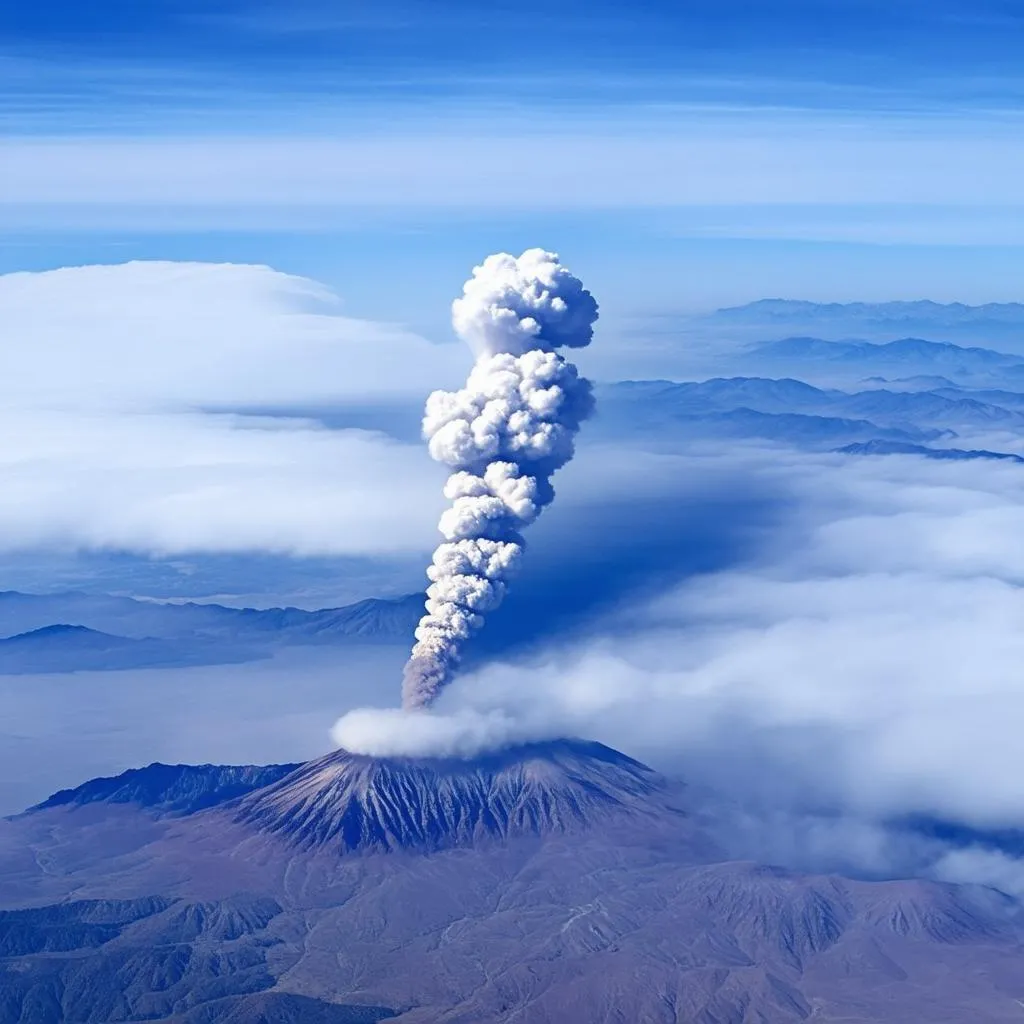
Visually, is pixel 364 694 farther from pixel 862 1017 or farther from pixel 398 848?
pixel 862 1017

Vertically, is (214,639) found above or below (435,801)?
above

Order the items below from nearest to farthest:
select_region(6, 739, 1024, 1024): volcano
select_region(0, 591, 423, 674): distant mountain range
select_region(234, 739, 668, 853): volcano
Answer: select_region(6, 739, 1024, 1024): volcano, select_region(234, 739, 668, 853): volcano, select_region(0, 591, 423, 674): distant mountain range

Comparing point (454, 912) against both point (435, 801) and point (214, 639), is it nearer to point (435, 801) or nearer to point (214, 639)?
point (435, 801)

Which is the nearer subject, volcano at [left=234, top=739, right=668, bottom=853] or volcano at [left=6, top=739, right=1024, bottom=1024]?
volcano at [left=6, top=739, right=1024, bottom=1024]

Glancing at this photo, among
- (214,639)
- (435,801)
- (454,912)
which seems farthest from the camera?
(214,639)

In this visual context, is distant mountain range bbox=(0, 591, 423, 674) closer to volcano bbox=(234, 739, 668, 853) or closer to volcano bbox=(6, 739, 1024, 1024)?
volcano bbox=(6, 739, 1024, 1024)

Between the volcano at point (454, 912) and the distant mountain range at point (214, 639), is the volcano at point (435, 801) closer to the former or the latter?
the volcano at point (454, 912)

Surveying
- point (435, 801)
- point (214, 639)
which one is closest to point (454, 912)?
point (435, 801)

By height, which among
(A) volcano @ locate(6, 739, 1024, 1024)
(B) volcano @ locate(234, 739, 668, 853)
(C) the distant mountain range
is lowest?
(A) volcano @ locate(6, 739, 1024, 1024)

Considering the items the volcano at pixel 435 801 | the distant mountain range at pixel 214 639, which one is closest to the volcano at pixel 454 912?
the volcano at pixel 435 801

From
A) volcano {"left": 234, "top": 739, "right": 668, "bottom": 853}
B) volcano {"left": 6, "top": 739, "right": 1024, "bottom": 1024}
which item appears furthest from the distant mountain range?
volcano {"left": 234, "top": 739, "right": 668, "bottom": 853}
